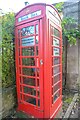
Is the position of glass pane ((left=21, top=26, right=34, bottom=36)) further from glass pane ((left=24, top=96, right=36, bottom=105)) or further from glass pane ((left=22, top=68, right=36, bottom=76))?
glass pane ((left=24, top=96, right=36, bottom=105))

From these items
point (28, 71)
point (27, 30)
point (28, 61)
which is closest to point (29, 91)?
point (28, 71)

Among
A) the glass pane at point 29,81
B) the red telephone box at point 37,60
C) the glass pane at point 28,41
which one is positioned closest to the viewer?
the red telephone box at point 37,60

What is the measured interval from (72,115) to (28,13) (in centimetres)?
278

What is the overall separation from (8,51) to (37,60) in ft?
2.79

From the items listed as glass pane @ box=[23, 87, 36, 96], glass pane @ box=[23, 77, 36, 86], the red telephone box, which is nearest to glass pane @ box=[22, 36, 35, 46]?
the red telephone box

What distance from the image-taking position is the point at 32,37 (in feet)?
10.1

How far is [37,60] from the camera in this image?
299 centimetres

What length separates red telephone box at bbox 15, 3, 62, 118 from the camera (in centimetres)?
285

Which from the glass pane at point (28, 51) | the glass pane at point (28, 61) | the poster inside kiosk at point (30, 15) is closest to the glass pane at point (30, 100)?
the glass pane at point (28, 61)

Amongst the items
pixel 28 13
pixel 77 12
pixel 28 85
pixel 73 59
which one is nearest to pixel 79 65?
pixel 73 59

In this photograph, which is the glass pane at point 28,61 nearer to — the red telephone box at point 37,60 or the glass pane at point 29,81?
the red telephone box at point 37,60

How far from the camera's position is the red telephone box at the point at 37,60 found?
285 cm

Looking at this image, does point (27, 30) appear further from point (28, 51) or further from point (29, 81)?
point (29, 81)

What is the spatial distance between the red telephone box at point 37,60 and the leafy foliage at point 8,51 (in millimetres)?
153
